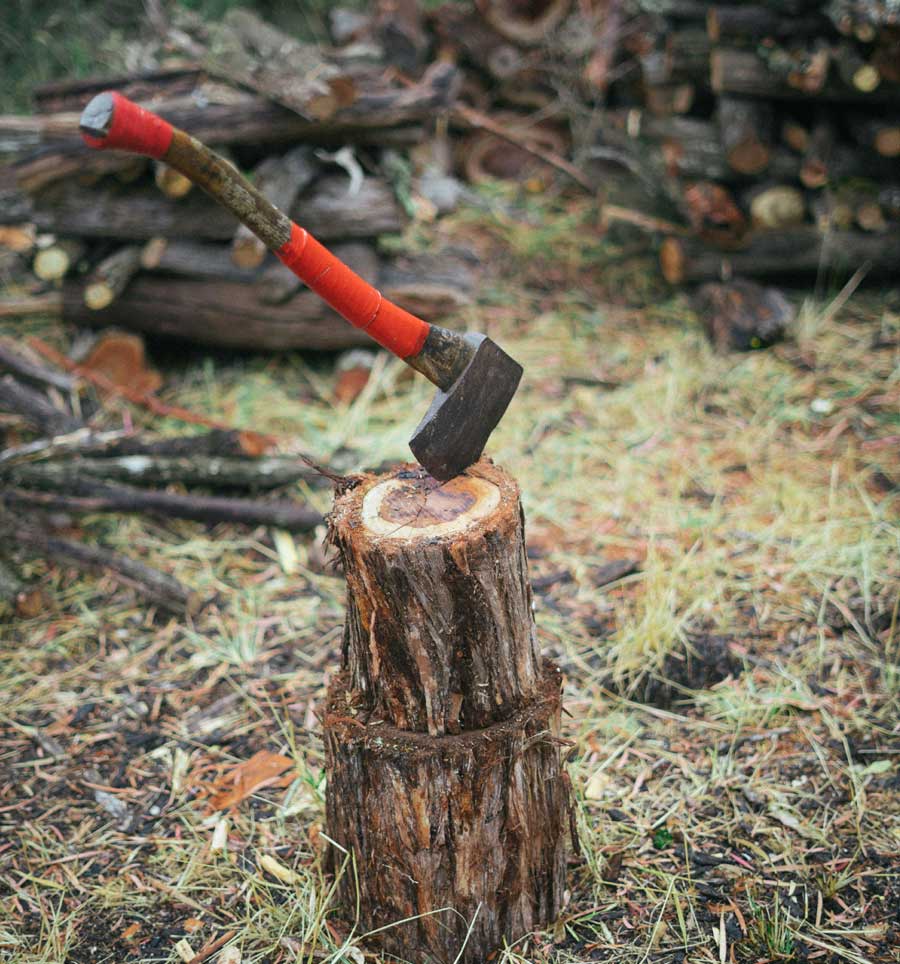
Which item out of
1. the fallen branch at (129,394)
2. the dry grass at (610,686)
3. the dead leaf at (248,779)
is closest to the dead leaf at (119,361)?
the fallen branch at (129,394)

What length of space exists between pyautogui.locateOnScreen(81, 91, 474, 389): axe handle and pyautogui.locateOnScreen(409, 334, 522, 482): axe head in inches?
1.5

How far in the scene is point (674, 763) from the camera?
2.80 m

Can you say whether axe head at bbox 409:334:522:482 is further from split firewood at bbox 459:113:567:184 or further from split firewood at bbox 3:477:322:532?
split firewood at bbox 459:113:567:184

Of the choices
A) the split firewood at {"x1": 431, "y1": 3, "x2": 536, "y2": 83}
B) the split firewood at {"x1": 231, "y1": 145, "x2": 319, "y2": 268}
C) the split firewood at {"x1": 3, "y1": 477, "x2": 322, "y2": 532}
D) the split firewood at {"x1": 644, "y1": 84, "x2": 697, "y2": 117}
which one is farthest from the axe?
the split firewood at {"x1": 431, "y1": 3, "x2": 536, "y2": 83}

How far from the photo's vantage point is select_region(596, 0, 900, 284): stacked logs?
505cm

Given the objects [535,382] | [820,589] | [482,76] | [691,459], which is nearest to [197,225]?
[535,382]

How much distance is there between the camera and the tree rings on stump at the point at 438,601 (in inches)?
76.7

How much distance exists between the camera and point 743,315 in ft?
17.5

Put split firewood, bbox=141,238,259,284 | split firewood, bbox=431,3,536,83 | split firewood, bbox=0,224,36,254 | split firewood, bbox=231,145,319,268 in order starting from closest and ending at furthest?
split firewood, bbox=231,145,319,268
split firewood, bbox=141,238,259,284
split firewood, bbox=0,224,36,254
split firewood, bbox=431,3,536,83

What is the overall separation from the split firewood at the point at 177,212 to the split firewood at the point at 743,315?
2079 millimetres

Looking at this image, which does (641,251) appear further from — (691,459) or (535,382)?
(691,459)

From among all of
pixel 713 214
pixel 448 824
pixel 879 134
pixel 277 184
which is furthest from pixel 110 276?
pixel 879 134

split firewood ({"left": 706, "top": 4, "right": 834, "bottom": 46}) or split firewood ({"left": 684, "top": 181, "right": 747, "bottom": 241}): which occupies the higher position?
split firewood ({"left": 706, "top": 4, "right": 834, "bottom": 46})

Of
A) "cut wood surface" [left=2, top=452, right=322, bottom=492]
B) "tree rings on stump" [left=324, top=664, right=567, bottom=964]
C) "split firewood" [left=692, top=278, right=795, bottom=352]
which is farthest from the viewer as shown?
"split firewood" [left=692, top=278, right=795, bottom=352]
